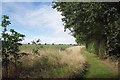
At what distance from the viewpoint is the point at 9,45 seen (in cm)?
1426

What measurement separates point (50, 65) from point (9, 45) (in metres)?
3.03

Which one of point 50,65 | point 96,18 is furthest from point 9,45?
point 96,18

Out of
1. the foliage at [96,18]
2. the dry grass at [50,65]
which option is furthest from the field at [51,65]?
the foliage at [96,18]

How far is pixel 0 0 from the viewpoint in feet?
47.2

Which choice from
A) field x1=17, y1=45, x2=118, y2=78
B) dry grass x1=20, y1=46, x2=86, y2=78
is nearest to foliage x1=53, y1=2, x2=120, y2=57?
field x1=17, y1=45, x2=118, y2=78

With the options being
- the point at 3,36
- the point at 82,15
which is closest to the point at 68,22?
the point at 82,15

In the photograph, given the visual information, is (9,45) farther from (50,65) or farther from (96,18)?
(96,18)

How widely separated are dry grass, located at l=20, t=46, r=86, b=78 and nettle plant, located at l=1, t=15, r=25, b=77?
0.80 meters

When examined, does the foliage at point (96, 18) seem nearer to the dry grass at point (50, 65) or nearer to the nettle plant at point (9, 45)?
the dry grass at point (50, 65)

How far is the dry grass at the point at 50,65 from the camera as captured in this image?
15344 millimetres

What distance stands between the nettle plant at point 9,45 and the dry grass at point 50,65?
2.62 feet

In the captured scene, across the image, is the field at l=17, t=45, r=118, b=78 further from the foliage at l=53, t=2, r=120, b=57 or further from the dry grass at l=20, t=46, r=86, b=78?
the foliage at l=53, t=2, r=120, b=57

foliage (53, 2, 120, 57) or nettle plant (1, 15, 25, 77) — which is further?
foliage (53, 2, 120, 57)

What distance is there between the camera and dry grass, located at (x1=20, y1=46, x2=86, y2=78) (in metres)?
15.3
